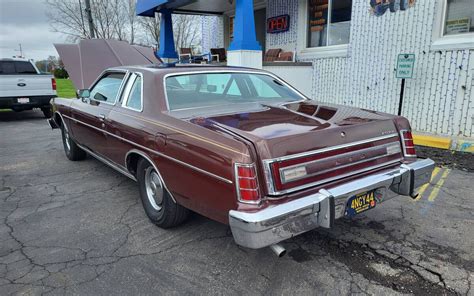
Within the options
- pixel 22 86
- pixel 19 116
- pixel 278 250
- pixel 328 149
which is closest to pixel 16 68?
pixel 22 86

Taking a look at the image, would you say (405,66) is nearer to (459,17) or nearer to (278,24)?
(459,17)

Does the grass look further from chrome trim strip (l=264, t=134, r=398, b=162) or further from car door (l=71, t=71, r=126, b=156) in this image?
chrome trim strip (l=264, t=134, r=398, b=162)

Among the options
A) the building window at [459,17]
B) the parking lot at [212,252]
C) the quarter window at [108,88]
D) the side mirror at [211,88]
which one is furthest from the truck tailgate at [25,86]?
the building window at [459,17]

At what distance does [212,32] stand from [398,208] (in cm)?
1310

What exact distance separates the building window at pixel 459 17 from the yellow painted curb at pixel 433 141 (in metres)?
2.11

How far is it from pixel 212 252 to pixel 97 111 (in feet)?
8.19

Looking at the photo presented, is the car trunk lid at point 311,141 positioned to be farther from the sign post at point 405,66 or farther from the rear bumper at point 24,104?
the rear bumper at point 24,104

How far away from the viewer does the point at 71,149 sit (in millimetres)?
6121

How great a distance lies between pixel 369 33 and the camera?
8195 mm

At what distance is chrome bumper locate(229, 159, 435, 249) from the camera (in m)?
2.32

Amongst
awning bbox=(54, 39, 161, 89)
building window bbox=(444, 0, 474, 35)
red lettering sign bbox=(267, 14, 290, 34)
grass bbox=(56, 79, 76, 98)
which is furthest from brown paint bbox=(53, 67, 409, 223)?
grass bbox=(56, 79, 76, 98)

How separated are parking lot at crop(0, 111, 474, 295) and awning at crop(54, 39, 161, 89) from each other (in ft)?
20.8

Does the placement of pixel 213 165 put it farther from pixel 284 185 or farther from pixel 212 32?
pixel 212 32

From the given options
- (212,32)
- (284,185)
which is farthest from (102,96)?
(212,32)
